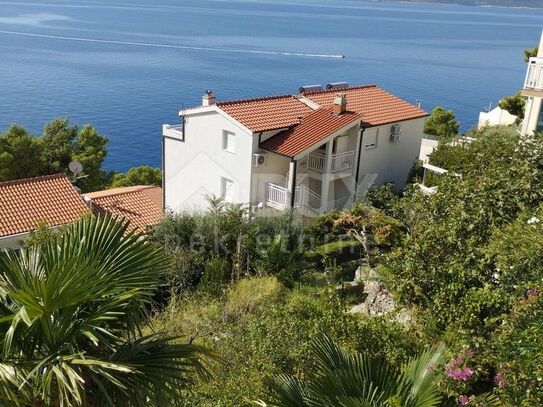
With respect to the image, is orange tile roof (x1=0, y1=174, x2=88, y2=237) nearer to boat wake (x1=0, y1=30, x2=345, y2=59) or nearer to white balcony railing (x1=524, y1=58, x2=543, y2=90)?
white balcony railing (x1=524, y1=58, x2=543, y2=90)

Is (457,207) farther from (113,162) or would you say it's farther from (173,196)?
(113,162)

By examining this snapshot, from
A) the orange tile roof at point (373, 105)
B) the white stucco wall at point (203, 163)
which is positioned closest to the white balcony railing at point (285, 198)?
the white stucco wall at point (203, 163)

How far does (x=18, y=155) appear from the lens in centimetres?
3559

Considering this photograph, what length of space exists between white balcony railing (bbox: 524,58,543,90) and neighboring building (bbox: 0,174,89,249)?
645 inches

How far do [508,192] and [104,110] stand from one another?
69997 mm

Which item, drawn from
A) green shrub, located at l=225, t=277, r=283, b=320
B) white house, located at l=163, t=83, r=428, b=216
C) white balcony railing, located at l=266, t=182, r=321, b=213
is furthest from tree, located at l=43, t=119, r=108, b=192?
green shrub, located at l=225, t=277, r=283, b=320

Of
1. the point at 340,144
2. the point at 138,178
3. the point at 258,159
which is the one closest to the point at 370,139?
the point at 340,144

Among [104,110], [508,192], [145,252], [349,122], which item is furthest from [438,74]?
[145,252]

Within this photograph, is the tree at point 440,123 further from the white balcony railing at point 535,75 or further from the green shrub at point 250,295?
the green shrub at point 250,295

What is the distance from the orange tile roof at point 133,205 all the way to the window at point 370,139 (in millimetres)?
9056

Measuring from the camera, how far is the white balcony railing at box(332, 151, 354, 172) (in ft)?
74.5

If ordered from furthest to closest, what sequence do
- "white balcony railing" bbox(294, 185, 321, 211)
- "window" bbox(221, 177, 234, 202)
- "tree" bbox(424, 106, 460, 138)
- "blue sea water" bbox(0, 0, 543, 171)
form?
"blue sea water" bbox(0, 0, 543, 171) < "tree" bbox(424, 106, 460, 138) < "window" bbox(221, 177, 234, 202) < "white balcony railing" bbox(294, 185, 321, 211)

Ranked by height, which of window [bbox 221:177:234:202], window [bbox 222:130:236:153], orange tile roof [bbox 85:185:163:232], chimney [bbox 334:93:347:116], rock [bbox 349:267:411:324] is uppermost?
chimney [bbox 334:93:347:116]

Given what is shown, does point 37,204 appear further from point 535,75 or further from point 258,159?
point 535,75
